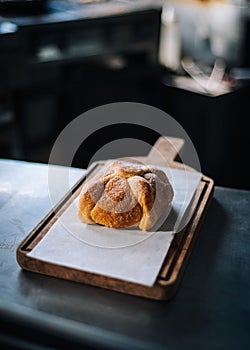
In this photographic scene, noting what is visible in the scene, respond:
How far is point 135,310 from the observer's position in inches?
29.9

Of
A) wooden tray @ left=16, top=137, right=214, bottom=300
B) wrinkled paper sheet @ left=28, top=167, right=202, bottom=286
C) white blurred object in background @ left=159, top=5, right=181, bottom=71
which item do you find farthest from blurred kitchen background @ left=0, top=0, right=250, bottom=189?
wrinkled paper sheet @ left=28, top=167, right=202, bottom=286

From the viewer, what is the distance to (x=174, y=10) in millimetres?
3191

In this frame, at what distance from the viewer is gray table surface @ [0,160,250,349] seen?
0.71m

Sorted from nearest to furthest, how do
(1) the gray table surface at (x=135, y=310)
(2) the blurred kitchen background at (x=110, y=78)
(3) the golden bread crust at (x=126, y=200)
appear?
1. (1) the gray table surface at (x=135, y=310)
2. (3) the golden bread crust at (x=126, y=200)
3. (2) the blurred kitchen background at (x=110, y=78)

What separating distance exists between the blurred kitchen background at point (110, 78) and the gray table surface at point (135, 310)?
5.02 ft

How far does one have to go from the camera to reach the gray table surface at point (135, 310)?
27.9 inches

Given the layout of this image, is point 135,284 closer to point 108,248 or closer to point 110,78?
point 108,248

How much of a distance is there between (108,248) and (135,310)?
0.13m

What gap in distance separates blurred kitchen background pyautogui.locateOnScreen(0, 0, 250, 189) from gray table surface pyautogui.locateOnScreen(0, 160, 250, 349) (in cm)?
153

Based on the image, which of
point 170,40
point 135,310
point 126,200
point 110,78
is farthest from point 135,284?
point 170,40

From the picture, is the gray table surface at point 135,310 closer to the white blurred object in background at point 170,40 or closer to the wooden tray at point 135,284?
the wooden tray at point 135,284

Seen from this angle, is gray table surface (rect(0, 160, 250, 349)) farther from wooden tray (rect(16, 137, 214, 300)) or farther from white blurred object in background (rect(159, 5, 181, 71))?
Result: white blurred object in background (rect(159, 5, 181, 71))

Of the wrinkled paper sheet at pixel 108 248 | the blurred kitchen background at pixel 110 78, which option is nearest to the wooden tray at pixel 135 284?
the wrinkled paper sheet at pixel 108 248

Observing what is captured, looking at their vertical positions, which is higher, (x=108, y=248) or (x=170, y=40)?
(x=108, y=248)
